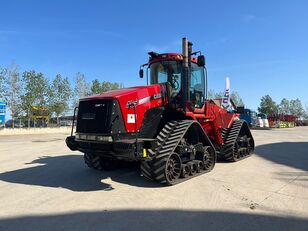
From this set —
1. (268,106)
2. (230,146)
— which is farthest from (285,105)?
(230,146)

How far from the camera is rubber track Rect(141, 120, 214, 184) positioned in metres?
6.99

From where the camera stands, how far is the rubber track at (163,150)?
6.99 meters

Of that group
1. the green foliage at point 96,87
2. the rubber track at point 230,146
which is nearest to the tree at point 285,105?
the green foliage at point 96,87

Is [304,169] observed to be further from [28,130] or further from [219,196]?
[28,130]

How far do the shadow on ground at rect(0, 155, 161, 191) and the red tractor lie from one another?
0.46 m

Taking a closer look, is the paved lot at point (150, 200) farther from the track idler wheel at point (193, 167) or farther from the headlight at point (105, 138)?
the headlight at point (105, 138)

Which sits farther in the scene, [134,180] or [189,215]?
[134,180]

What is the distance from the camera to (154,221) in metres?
4.99

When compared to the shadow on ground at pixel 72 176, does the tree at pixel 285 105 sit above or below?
above

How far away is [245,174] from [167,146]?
2.79 m

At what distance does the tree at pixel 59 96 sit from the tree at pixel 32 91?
2.16 meters

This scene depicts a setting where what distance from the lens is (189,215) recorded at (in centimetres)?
523

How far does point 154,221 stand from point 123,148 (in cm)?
189

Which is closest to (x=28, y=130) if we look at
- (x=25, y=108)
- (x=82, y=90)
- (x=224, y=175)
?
(x=25, y=108)
